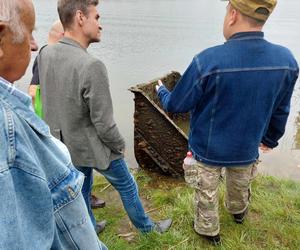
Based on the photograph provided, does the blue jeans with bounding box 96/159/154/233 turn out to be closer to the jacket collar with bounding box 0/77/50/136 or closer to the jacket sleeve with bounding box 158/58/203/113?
the jacket sleeve with bounding box 158/58/203/113

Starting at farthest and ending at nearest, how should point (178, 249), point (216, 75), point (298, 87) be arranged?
point (298, 87) < point (178, 249) < point (216, 75)

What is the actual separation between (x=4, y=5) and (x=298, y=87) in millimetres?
10592

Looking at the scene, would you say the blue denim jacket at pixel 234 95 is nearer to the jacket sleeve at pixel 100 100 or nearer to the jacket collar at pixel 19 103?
the jacket sleeve at pixel 100 100

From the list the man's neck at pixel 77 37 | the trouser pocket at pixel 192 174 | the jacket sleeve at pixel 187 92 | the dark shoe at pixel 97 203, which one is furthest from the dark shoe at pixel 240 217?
the man's neck at pixel 77 37

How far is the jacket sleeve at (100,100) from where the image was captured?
2.55m

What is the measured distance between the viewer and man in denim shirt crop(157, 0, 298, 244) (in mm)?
2592

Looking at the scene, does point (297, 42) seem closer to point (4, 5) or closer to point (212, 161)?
point (212, 161)

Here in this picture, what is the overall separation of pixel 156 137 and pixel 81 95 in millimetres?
2209

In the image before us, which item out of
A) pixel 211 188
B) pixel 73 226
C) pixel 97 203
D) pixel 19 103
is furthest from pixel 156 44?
pixel 19 103

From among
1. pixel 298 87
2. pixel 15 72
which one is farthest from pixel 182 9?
pixel 15 72

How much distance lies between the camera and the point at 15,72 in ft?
3.80

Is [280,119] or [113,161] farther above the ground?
[280,119]

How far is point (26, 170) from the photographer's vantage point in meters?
0.98

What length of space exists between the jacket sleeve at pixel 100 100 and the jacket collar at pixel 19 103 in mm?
1489
